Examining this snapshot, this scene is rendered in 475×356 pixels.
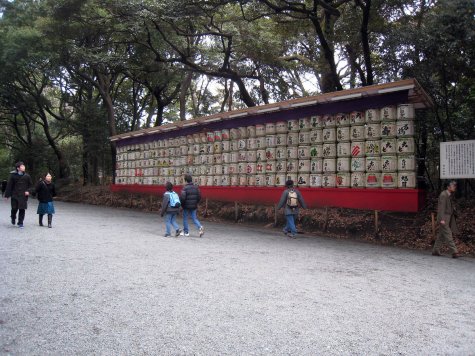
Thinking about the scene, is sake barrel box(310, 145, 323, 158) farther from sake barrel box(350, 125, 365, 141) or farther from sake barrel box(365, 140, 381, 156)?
sake barrel box(365, 140, 381, 156)

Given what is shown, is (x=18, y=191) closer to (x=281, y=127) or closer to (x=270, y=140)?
(x=270, y=140)

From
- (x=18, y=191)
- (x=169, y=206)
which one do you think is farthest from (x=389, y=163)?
(x=18, y=191)

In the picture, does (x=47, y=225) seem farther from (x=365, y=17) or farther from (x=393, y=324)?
(x=365, y=17)

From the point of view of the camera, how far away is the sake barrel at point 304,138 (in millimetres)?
12430

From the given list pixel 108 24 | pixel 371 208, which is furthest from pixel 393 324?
pixel 108 24

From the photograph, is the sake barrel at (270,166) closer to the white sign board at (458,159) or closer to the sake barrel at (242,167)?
the sake barrel at (242,167)

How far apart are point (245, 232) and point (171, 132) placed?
8.16 metres

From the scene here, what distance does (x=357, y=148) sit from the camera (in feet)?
Answer: 36.6

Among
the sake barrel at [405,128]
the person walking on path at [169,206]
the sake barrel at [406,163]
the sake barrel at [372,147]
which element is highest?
the sake barrel at [405,128]

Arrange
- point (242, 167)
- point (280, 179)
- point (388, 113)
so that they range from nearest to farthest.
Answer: point (388, 113)
point (280, 179)
point (242, 167)

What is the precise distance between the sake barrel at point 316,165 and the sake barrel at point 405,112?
8.91 feet

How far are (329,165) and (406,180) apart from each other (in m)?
2.40

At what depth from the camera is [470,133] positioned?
11.5 meters

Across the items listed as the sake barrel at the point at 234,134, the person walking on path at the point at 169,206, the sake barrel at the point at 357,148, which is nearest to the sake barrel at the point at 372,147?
the sake barrel at the point at 357,148
